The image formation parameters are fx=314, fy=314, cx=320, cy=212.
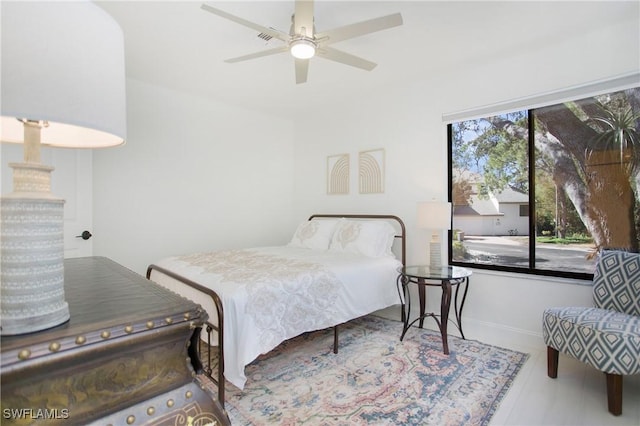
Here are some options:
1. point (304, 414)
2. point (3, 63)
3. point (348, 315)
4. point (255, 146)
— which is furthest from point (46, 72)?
point (255, 146)

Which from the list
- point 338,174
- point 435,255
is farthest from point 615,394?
point 338,174

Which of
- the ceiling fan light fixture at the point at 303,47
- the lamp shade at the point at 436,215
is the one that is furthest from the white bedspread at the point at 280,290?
the ceiling fan light fixture at the point at 303,47

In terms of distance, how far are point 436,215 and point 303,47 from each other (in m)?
1.86

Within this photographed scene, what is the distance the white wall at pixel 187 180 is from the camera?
3.39m

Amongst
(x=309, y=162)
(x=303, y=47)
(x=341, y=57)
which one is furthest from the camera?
(x=309, y=162)

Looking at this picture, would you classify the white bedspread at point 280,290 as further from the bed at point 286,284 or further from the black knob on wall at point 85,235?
the black knob on wall at point 85,235

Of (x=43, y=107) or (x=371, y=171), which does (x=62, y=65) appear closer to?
(x=43, y=107)

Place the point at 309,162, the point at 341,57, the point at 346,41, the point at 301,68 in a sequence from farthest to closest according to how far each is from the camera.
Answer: the point at 309,162, the point at 346,41, the point at 301,68, the point at 341,57

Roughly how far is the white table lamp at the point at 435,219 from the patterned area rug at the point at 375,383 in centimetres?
78

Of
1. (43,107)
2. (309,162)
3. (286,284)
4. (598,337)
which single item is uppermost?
(309,162)

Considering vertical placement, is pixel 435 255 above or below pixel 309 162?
below

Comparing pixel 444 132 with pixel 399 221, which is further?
pixel 399 221
